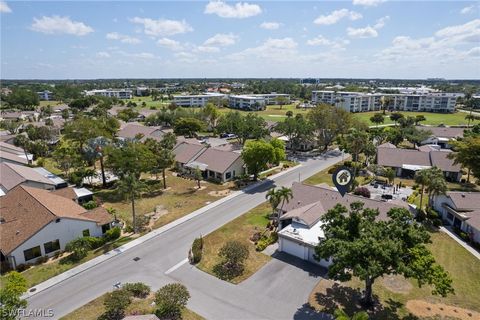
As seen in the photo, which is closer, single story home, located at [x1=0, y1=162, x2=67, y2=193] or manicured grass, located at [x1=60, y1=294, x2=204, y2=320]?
manicured grass, located at [x1=60, y1=294, x2=204, y2=320]

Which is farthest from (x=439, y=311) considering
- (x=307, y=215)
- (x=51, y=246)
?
(x=51, y=246)

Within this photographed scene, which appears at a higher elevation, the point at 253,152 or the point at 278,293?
the point at 253,152

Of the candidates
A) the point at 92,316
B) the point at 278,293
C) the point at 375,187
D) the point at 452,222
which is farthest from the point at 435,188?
the point at 92,316

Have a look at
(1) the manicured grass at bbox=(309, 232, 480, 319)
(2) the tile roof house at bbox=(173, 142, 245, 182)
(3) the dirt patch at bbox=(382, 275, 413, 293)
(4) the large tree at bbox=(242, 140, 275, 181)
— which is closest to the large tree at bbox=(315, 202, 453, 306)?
(1) the manicured grass at bbox=(309, 232, 480, 319)

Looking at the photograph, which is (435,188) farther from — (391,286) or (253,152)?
(253,152)

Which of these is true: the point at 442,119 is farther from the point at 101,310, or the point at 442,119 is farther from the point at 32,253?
the point at 32,253

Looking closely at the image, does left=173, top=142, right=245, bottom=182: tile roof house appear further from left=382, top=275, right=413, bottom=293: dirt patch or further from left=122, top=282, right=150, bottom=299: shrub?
left=382, top=275, right=413, bottom=293: dirt patch
